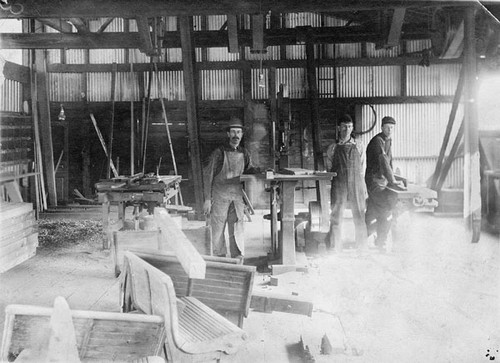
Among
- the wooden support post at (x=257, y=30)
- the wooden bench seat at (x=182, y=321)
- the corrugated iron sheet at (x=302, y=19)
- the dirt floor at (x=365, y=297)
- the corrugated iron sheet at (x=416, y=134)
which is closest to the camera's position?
the wooden bench seat at (x=182, y=321)

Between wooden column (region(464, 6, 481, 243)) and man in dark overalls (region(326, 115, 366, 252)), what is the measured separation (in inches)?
62.1

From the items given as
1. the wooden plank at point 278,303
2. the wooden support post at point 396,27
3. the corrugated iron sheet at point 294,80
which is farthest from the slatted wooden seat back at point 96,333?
the corrugated iron sheet at point 294,80

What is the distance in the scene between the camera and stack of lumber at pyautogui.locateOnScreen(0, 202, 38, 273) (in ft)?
19.9

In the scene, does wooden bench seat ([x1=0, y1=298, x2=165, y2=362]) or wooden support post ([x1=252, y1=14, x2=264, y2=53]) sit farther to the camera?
wooden support post ([x1=252, y1=14, x2=264, y2=53])

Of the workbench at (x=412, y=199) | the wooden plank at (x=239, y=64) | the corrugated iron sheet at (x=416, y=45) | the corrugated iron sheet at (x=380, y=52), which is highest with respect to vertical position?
the corrugated iron sheet at (x=416, y=45)

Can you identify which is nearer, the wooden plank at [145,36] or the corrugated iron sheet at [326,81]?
the wooden plank at [145,36]

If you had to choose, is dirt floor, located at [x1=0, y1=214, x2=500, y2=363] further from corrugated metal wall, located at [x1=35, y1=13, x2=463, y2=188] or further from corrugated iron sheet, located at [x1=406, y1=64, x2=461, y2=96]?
corrugated iron sheet, located at [x1=406, y1=64, x2=461, y2=96]

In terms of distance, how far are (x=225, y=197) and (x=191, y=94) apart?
196cm

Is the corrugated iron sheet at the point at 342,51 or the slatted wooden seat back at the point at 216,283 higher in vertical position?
the corrugated iron sheet at the point at 342,51

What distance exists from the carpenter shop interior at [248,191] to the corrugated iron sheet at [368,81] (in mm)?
56

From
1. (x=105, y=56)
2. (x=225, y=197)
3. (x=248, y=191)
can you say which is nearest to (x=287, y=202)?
(x=225, y=197)

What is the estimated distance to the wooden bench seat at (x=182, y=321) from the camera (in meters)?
2.64

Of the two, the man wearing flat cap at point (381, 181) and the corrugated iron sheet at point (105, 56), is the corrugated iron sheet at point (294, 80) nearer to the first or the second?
the corrugated iron sheet at point (105, 56)

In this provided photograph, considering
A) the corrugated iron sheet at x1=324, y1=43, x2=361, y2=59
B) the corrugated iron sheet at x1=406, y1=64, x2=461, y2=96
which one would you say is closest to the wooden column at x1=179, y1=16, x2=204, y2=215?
the corrugated iron sheet at x1=324, y1=43, x2=361, y2=59
